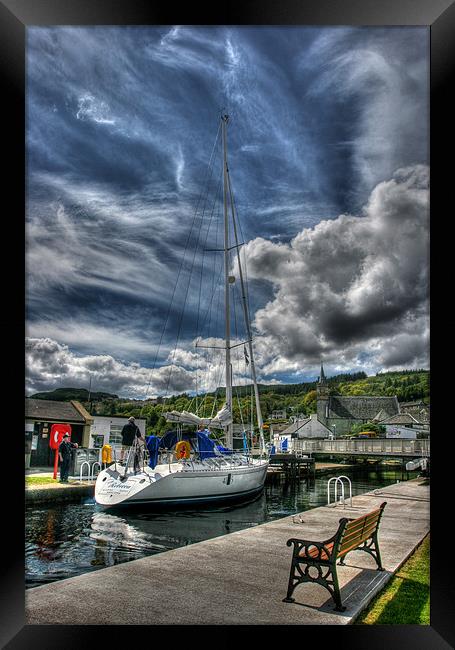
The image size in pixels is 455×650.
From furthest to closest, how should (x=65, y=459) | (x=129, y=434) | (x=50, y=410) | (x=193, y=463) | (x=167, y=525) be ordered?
(x=50, y=410), (x=193, y=463), (x=129, y=434), (x=65, y=459), (x=167, y=525)

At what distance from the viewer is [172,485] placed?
41.8 feet

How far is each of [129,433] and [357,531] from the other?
8985mm

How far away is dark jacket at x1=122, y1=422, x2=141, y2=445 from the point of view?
12.3m

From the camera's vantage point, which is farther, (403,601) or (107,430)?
(107,430)

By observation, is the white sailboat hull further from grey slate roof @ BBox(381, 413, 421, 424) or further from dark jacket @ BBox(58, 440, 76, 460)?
grey slate roof @ BBox(381, 413, 421, 424)

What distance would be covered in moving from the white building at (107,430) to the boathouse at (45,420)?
15.4 inches

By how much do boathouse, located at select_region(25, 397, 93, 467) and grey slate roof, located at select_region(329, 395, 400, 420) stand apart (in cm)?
3834

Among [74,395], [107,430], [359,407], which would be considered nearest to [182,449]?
[74,395]

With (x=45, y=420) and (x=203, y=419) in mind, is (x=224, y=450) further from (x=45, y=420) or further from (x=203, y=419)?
(x=45, y=420)

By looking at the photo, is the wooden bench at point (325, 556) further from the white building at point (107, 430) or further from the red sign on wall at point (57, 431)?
the white building at point (107, 430)

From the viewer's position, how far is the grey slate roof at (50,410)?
1429cm

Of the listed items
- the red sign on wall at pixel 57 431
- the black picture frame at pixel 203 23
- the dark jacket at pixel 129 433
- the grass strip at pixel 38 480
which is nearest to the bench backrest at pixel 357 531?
the black picture frame at pixel 203 23
